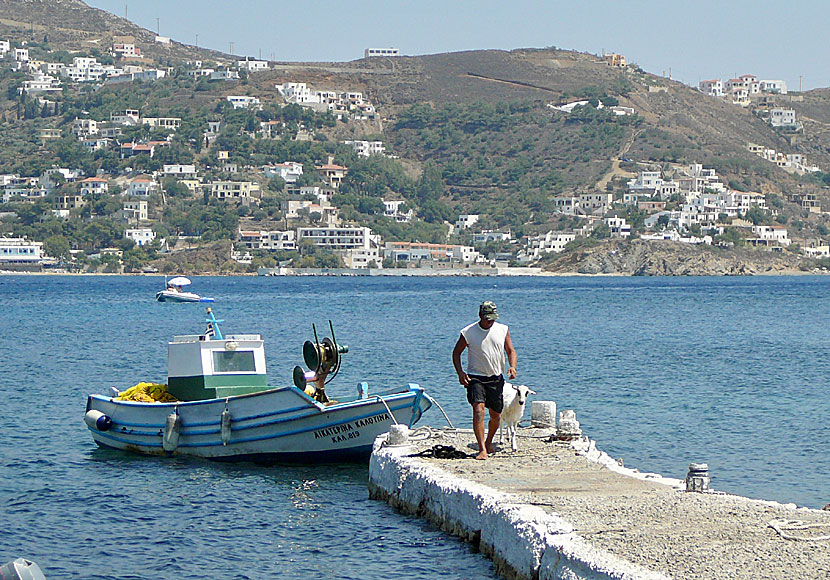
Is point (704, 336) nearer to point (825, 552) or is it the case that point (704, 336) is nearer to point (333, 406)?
point (333, 406)

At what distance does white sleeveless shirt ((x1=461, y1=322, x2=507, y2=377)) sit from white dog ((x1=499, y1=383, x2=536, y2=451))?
46 centimetres

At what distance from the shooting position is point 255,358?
63.0 feet

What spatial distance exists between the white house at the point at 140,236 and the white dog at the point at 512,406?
550 feet

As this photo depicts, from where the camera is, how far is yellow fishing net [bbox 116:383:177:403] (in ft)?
63.9

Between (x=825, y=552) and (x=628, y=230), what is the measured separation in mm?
177757

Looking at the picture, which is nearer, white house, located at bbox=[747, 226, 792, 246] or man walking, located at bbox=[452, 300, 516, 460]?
man walking, located at bbox=[452, 300, 516, 460]

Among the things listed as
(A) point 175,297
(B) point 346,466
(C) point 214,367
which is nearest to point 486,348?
(B) point 346,466

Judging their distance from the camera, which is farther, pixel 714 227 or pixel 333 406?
pixel 714 227

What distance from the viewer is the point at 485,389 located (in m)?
13.8

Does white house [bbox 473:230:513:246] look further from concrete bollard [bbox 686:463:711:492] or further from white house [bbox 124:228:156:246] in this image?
concrete bollard [bbox 686:463:711:492]

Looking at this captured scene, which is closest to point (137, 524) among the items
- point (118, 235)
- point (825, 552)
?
point (825, 552)

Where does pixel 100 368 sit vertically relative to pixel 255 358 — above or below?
below

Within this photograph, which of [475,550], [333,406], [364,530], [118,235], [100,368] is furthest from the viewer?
[118,235]

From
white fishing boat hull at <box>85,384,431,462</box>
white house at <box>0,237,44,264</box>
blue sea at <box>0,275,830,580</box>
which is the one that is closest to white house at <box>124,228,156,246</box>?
white house at <box>0,237,44,264</box>
